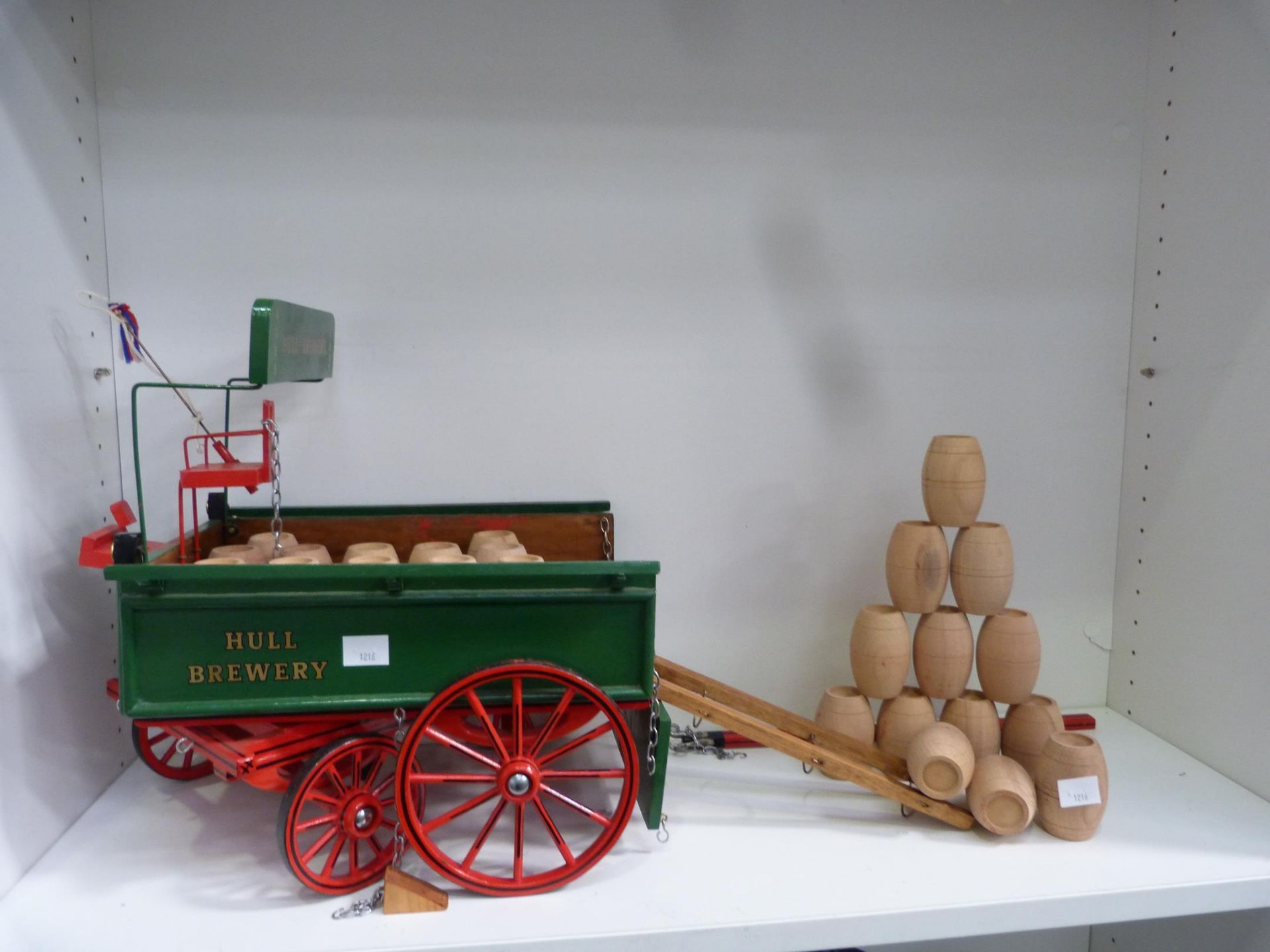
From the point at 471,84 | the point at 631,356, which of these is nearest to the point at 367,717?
the point at 631,356

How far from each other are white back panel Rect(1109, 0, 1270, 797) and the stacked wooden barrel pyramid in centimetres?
37

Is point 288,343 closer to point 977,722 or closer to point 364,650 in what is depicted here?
point 364,650

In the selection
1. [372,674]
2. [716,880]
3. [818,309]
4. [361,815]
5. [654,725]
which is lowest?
[716,880]

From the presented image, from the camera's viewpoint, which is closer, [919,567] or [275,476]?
[275,476]

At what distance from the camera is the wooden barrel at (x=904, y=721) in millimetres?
1618

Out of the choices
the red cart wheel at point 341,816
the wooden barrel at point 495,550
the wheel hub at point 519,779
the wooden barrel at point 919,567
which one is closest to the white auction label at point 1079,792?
the wooden barrel at point 919,567

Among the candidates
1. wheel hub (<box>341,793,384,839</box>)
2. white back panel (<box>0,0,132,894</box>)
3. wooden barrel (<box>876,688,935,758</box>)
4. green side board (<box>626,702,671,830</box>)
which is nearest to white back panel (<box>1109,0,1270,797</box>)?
wooden barrel (<box>876,688,935,758</box>)

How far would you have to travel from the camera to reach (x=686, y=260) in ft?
5.85

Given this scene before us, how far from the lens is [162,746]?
1.68 m

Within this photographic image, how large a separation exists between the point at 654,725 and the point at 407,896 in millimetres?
437

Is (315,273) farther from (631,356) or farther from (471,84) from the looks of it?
(631,356)

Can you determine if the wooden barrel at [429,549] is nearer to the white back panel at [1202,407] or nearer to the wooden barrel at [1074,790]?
the wooden barrel at [1074,790]

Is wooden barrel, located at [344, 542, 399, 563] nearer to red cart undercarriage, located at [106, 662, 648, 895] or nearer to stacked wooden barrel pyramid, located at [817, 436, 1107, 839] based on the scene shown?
red cart undercarriage, located at [106, 662, 648, 895]

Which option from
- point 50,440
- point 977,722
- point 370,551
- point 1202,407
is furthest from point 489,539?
point 1202,407
